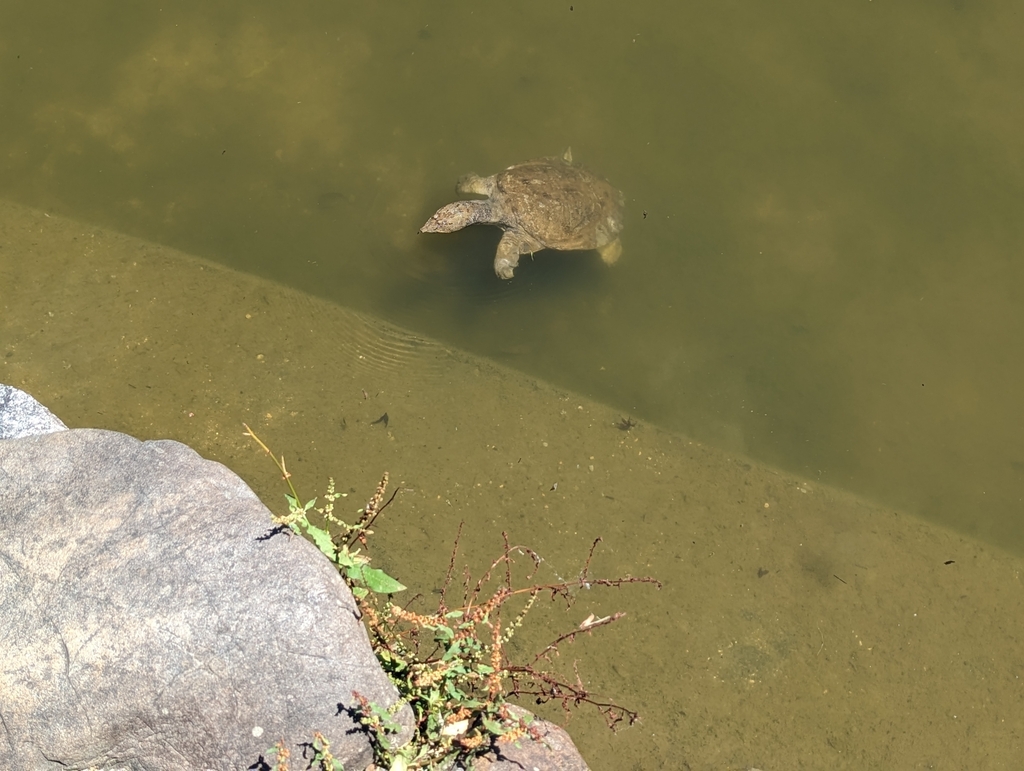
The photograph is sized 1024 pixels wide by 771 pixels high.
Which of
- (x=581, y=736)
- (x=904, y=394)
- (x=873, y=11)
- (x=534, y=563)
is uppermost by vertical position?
(x=873, y=11)

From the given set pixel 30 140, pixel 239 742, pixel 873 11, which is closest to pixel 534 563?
pixel 239 742

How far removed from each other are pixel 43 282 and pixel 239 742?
278 cm

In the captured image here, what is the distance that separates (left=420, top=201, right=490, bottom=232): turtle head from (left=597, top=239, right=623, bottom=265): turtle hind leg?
676 mm

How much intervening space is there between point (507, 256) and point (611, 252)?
0.60m

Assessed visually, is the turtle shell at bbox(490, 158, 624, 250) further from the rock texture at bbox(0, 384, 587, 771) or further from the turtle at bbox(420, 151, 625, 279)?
the rock texture at bbox(0, 384, 587, 771)

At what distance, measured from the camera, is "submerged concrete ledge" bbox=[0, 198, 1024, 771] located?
3646 millimetres

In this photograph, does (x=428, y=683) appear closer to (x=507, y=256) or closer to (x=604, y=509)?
(x=604, y=509)

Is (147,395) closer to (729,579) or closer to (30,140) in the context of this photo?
(30,140)

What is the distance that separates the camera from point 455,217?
14.1 feet

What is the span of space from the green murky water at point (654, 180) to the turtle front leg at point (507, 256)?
8 cm

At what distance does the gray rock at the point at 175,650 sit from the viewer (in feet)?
7.91

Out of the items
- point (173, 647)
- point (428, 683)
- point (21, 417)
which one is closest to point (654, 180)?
point (428, 683)

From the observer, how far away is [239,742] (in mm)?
2408

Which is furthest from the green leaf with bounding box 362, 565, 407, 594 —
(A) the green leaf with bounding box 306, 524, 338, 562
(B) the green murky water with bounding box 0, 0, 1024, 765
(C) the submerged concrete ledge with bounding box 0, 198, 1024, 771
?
(B) the green murky water with bounding box 0, 0, 1024, 765
